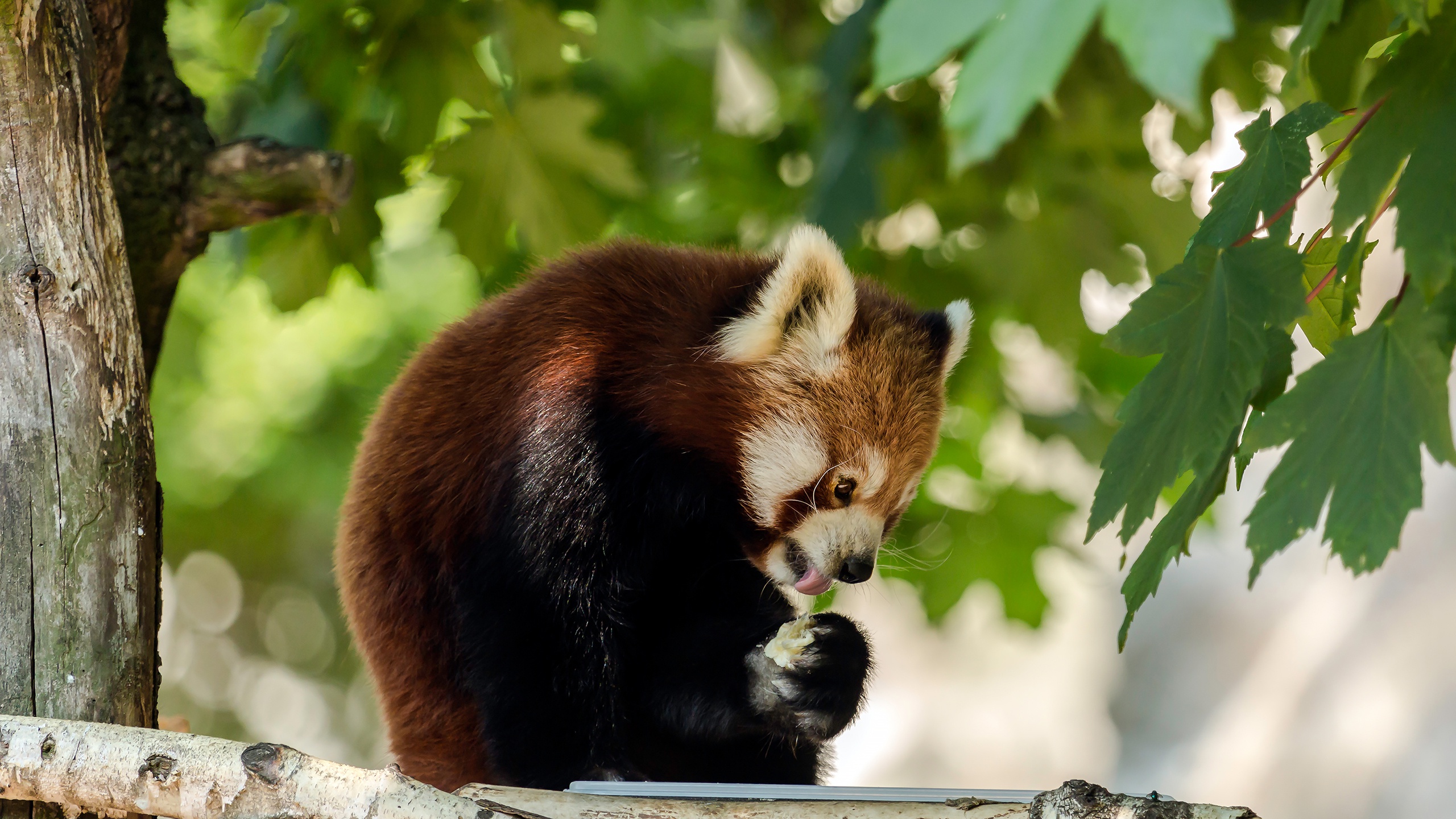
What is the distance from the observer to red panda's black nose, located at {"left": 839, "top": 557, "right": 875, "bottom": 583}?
2.26 metres

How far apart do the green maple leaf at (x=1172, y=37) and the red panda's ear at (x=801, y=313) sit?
1293 millimetres

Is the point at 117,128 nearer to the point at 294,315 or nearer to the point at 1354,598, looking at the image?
the point at 294,315

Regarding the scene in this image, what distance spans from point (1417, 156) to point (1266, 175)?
231mm

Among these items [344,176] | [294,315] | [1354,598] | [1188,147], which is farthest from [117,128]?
[1354,598]

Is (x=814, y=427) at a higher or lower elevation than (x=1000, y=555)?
lower

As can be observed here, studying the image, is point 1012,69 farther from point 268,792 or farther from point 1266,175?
point 268,792

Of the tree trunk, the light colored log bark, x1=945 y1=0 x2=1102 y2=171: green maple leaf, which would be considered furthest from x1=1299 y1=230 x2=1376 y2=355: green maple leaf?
the tree trunk

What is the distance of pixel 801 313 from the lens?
7.54 ft

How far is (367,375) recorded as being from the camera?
21.3ft

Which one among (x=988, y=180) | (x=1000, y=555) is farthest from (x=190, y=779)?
(x=1000, y=555)

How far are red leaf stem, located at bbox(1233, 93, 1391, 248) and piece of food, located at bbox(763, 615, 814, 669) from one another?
96 centimetres

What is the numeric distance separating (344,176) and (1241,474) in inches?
78.6

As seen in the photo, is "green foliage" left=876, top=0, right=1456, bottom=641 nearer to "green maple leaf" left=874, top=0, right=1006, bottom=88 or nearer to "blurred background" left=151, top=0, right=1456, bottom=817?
"green maple leaf" left=874, top=0, right=1006, bottom=88

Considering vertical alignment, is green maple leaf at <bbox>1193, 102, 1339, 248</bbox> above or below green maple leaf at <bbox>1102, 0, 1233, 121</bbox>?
above
